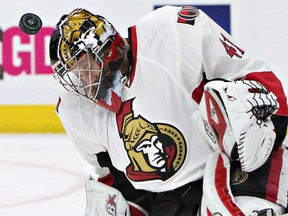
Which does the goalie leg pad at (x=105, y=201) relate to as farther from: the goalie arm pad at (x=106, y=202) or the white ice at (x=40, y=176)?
the white ice at (x=40, y=176)

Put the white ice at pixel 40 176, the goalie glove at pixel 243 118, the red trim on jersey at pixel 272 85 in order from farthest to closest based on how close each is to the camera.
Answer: the white ice at pixel 40 176, the red trim on jersey at pixel 272 85, the goalie glove at pixel 243 118

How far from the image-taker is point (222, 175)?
151cm

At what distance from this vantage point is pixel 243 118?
1384mm

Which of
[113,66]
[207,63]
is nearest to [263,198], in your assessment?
[207,63]

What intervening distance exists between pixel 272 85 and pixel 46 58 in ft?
9.59

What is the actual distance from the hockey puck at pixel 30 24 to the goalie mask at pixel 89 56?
0.22 feet

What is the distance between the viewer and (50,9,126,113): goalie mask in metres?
1.63

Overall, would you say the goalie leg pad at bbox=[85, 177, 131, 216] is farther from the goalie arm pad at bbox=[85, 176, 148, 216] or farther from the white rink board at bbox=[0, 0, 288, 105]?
the white rink board at bbox=[0, 0, 288, 105]

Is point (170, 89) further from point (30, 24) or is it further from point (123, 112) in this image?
point (30, 24)

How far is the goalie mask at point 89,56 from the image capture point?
5.34ft

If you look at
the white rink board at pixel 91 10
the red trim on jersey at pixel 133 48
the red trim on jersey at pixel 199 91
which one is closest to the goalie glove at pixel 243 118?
the red trim on jersey at pixel 199 91

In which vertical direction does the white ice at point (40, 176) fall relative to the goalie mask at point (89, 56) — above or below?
below

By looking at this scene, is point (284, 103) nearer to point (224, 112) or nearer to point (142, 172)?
point (224, 112)

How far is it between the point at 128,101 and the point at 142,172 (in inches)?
6.9
